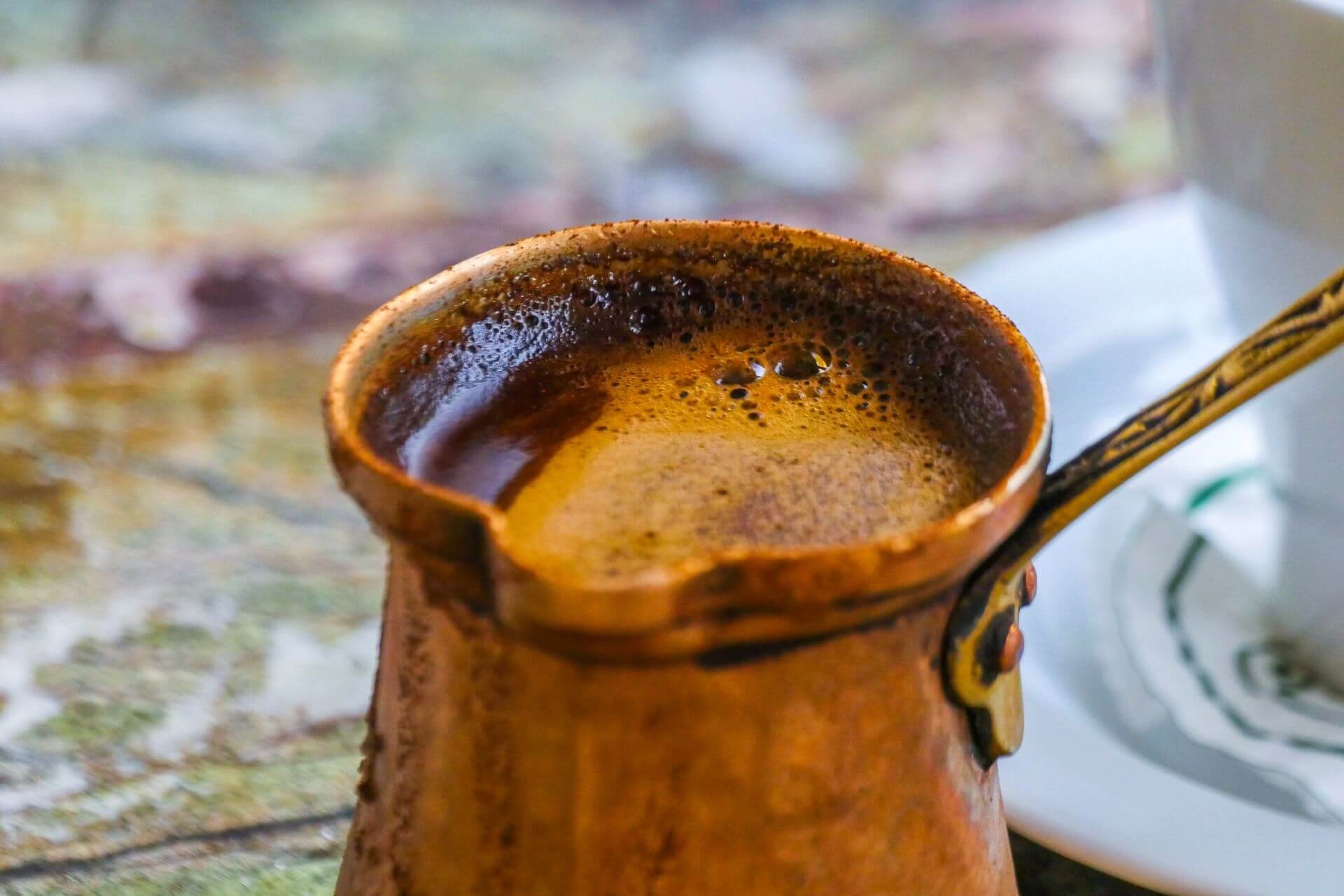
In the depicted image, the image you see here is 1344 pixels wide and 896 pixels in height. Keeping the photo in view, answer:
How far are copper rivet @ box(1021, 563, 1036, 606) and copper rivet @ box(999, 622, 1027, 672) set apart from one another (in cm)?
2

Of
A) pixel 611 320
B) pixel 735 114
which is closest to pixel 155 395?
pixel 611 320

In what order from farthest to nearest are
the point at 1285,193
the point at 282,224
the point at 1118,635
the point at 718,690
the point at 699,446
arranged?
the point at 282,224
the point at 1118,635
the point at 1285,193
the point at 699,446
the point at 718,690

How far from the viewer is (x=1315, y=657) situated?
74 cm

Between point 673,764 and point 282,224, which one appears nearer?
point 673,764

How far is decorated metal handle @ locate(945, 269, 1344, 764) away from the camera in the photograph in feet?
1.22

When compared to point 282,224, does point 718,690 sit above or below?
above

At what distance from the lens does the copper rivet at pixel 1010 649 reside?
15.3 inches

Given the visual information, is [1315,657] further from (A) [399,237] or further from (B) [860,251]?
(A) [399,237]

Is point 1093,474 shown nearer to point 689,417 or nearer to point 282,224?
point 689,417

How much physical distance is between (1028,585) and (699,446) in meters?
0.11

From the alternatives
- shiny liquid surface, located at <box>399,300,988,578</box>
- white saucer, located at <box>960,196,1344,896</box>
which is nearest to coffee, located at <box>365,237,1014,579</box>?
shiny liquid surface, located at <box>399,300,988,578</box>

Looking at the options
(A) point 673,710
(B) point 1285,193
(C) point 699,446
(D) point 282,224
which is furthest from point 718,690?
(D) point 282,224

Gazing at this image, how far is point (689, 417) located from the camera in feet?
1.53

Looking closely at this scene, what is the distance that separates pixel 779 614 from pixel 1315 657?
0.52 metres
